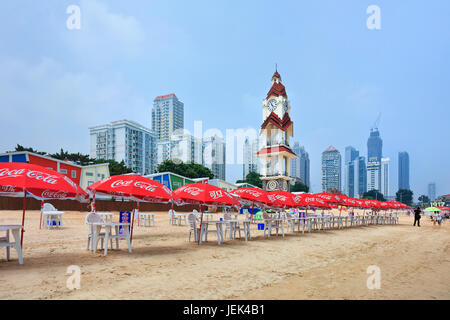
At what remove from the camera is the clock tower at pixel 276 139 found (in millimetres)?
51062

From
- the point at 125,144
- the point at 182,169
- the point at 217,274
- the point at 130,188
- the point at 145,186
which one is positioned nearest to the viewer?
the point at 217,274

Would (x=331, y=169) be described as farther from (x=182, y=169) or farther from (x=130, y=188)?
(x=130, y=188)

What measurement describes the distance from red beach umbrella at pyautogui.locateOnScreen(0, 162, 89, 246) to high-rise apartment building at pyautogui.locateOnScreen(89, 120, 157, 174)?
93.0 meters

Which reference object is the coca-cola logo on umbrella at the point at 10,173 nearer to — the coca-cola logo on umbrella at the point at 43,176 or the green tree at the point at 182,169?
the coca-cola logo on umbrella at the point at 43,176

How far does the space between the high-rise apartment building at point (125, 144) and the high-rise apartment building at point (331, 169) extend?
348 feet

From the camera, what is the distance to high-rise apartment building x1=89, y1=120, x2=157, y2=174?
9912 cm

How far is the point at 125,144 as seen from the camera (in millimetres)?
98375

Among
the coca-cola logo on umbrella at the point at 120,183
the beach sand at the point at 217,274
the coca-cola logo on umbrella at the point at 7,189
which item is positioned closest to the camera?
the beach sand at the point at 217,274

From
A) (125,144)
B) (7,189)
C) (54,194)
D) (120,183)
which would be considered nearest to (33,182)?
(54,194)

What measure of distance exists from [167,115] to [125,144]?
4213 cm

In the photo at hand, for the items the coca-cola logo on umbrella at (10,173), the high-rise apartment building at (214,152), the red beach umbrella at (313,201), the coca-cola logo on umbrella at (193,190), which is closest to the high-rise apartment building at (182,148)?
the high-rise apartment building at (214,152)

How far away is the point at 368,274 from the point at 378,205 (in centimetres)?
2249
